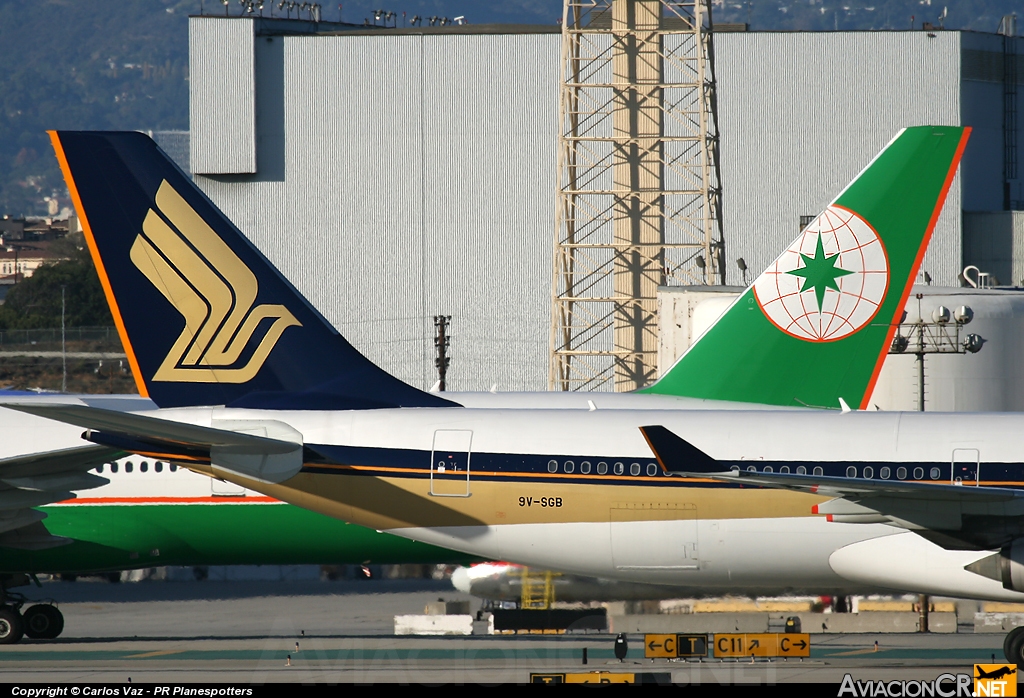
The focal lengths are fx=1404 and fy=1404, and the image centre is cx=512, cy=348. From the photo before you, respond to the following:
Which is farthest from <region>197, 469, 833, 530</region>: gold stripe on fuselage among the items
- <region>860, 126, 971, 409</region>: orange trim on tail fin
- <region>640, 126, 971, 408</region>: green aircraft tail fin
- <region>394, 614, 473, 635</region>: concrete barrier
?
<region>394, 614, 473, 635</region>: concrete barrier

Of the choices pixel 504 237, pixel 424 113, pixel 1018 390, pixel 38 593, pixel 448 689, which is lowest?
pixel 38 593

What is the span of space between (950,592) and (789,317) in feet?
20.7

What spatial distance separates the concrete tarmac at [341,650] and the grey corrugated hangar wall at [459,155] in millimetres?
49730

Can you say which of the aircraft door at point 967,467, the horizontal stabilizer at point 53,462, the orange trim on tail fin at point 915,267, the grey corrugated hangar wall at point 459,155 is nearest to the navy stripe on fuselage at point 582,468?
the aircraft door at point 967,467

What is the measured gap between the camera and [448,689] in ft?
60.3

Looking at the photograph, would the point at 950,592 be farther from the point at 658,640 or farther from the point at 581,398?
the point at 581,398

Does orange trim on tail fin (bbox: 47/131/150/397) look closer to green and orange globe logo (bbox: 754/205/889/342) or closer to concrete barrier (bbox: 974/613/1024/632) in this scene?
green and orange globe logo (bbox: 754/205/889/342)

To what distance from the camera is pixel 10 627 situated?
91.8 ft

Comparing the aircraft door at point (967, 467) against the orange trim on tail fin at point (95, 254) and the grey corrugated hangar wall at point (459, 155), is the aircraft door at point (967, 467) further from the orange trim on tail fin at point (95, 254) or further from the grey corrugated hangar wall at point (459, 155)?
the grey corrugated hangar wall at point (459, 155)

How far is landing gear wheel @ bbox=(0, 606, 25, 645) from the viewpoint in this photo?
2792 centimetres

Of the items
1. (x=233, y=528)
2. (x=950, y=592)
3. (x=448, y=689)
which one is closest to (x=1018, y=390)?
(x=950, y=592)

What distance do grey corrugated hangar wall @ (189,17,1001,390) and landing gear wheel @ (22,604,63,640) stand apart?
5630 centimetres

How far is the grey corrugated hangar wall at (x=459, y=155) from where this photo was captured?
278 feet

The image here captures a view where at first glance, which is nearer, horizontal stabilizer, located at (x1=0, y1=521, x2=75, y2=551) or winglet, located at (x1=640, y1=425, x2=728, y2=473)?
winglet, located at (x1=640, y1=425, x2=728, y2=473)
